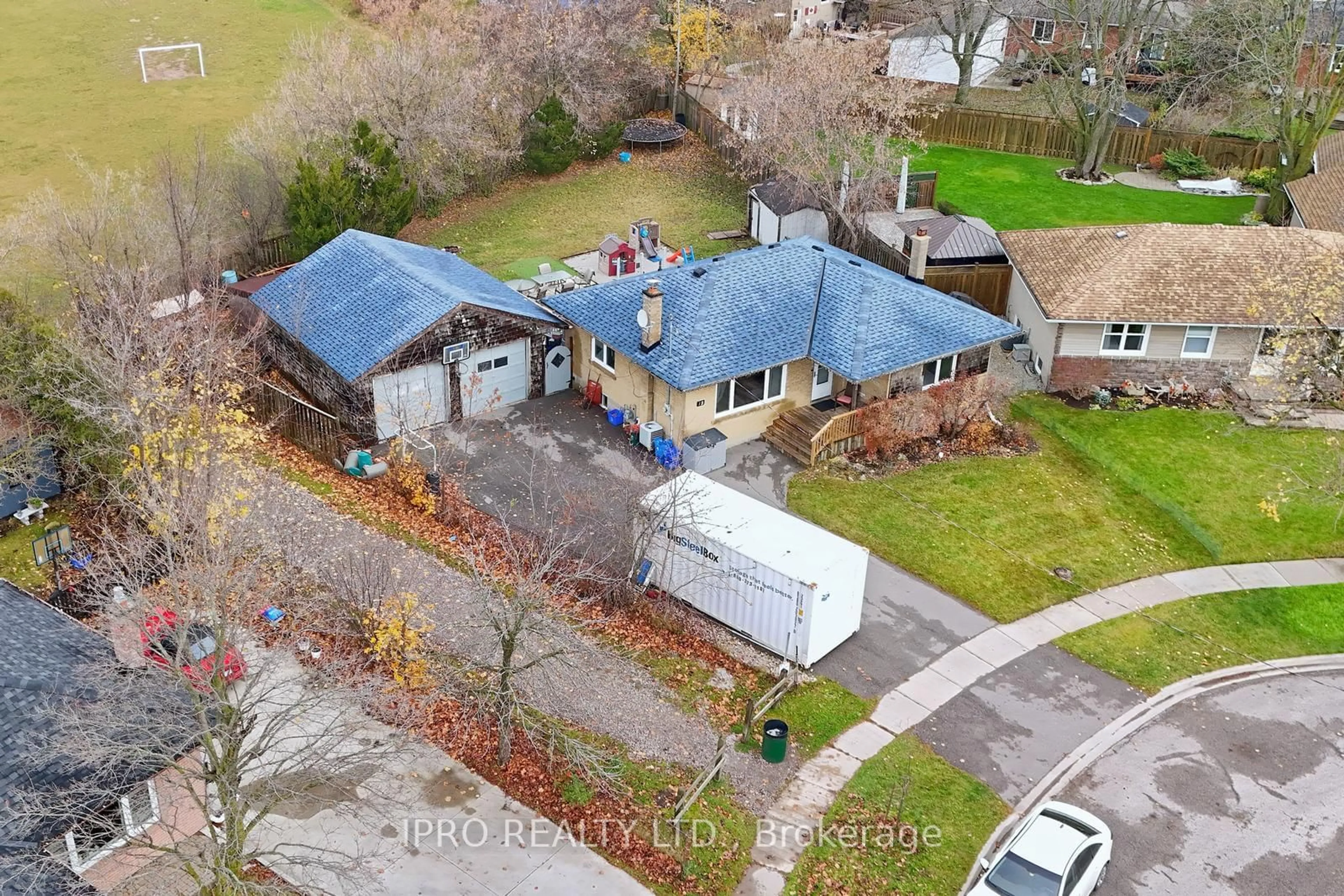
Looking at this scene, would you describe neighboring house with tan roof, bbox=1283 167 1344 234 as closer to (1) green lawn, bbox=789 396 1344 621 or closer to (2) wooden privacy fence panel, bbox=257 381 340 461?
(1) green lawn, bbox=789 396 1344 621

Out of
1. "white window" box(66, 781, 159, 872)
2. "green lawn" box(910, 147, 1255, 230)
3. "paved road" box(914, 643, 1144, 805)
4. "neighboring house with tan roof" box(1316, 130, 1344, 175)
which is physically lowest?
"paved road" box(914, 643, 1144, 805)

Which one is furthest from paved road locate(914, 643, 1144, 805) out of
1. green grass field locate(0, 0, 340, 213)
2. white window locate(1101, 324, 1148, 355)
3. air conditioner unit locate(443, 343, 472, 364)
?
green grass field locate(0, 0, 340, 213)

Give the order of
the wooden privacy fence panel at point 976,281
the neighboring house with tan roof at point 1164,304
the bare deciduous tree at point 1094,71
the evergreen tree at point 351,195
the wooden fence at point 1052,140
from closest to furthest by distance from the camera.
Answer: the neighboring house with tan roof at point 1164,304, the wooden privacy fence panel at point 976,281, the evergreen tree at point 351,195, the bare deciduous tree at point 1094,71, the wooden fence at point 1052,140

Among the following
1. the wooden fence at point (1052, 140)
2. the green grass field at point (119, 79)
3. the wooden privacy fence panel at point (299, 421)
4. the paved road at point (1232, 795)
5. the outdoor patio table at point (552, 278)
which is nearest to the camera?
the paved road at point (1232, 795)

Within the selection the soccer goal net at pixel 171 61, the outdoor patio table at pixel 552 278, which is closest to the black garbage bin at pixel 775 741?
the outdoor patio table at pixel 552 278

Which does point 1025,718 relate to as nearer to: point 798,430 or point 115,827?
point 798,430

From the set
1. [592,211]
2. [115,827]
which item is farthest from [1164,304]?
[115,827]

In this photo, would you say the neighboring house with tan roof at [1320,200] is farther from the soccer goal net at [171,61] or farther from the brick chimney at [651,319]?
the soccer goal net at [171,61]
